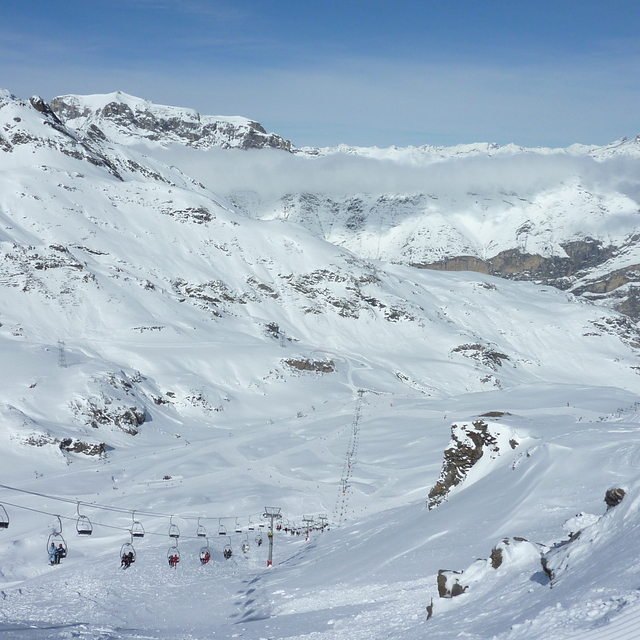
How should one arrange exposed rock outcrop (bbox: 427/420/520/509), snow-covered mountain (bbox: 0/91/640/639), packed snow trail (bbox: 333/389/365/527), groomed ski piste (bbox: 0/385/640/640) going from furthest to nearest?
packed snow trail (bbox: 333/389/365/527) < exposed rock outcrop (bbox: 427/420/520/509) < snow-covered mountain (bbox: 0/91/640/639) < groomed ski piste (bbox: 0/385/640/640)

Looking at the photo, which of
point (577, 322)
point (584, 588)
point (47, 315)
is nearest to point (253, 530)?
point (584, 588)

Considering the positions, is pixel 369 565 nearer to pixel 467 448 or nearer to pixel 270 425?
pixel 467 448

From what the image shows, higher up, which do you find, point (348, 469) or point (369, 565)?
point (369, 565)

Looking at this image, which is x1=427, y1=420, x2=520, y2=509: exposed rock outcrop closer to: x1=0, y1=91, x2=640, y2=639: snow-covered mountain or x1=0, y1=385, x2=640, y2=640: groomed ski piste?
x1=0, y1=91, x2=640, y2=639: snow-covered mountain

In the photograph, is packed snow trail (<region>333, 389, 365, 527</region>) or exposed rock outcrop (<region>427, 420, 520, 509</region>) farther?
packed snow trail (<region>333, 389, 365, 527</region>)

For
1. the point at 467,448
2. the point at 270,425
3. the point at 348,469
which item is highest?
the point at 467,448

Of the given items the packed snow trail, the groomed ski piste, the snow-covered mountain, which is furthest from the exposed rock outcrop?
the packed snow trail

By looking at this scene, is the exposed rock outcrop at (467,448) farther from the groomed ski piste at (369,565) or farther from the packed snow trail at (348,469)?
the packed snow trail at (348,469)

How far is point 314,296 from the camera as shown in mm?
163625

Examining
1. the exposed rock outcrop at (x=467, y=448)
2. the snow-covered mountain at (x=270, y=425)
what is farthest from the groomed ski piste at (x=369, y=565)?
the exposed rock outcrop at (x=467, y=448)

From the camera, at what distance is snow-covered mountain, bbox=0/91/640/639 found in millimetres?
22125

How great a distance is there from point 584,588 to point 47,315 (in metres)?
120

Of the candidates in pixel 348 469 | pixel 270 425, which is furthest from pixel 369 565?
pixel 270 425

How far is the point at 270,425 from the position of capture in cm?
8731
